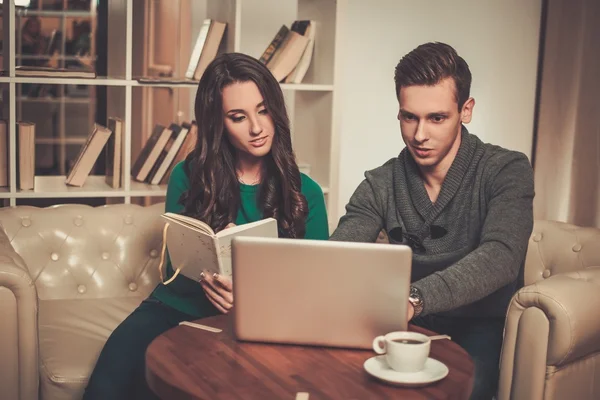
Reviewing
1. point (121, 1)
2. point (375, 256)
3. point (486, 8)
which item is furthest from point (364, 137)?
point (375, 256)

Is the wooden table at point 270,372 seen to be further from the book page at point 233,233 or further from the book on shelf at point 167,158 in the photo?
the book on shelf at point 167,158

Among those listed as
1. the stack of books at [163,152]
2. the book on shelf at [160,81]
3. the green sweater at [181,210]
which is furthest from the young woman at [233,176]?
the stack of books at [163,152]

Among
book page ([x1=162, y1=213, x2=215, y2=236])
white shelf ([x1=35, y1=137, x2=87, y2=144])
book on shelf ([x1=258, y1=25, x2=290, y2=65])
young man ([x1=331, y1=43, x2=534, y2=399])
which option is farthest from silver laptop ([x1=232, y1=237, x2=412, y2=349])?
white shelf ([x1=35, y1=137, x2=87, y2=144])

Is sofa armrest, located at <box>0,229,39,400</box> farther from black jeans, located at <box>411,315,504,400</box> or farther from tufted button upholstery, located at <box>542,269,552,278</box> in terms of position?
tufted button upholstery, located at <box>542,269,552,278</box>

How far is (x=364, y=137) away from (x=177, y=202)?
64.9 inches

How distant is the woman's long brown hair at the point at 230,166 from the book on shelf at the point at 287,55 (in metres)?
0.76

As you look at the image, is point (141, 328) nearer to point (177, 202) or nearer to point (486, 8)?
point (177, 202)

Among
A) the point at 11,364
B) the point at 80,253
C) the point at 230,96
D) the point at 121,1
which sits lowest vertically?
the point at 11,364

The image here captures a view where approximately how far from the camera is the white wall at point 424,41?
379 cm

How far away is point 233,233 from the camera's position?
191cm

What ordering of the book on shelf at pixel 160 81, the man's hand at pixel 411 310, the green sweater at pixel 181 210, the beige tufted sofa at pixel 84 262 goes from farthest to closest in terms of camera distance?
the book on shelf at pixel 160 81 < the beige tufted sofa at pixel 84 262 < the green sweater at pixel 181 210 < the man's hand at pixel 411 310

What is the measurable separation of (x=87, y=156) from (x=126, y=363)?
42.6 inches

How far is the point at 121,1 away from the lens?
2.96 meters

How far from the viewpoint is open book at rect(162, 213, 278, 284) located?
6.29 ft
